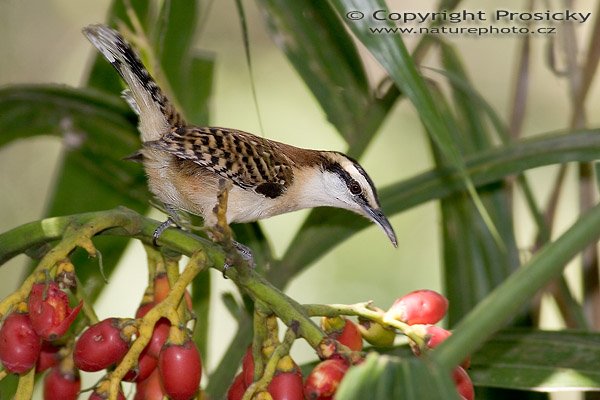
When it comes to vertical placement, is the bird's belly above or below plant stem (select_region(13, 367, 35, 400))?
above

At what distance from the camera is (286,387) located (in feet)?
3.89

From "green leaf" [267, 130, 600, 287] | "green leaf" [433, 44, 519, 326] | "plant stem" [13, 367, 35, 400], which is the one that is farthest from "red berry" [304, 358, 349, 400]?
"green leaf" [433, 44, 519, 326]

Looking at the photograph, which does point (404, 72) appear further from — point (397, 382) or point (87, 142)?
point (87, 142)

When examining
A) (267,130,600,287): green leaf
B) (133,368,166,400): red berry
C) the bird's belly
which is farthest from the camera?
the bird's belly

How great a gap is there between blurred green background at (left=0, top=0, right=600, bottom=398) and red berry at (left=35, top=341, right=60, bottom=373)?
67.3 inches

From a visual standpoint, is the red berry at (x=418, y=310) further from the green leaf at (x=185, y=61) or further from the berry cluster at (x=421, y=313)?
the green leaf at (x=185, y=61)

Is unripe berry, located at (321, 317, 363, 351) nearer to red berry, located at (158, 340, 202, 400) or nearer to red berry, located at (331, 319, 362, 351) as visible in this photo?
red berry, located at (331, 319, 362, 351)

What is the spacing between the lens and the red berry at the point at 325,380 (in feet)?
3.70

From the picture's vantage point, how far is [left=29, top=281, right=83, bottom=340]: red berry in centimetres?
119

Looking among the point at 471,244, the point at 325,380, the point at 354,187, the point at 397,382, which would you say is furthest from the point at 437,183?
the point at 397,382

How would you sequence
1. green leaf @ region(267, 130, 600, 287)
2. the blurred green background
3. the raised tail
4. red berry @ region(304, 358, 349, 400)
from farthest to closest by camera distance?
1. the blurred green background
2. the raised tail
3. green leaf @ region(267, 130, 600, 287)
4. red berry @ region(304, 358, 349, 400)

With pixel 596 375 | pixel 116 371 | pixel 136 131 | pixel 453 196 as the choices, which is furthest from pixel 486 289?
pixel 116 371

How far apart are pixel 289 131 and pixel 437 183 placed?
182cm

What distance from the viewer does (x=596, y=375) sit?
1.44 m
